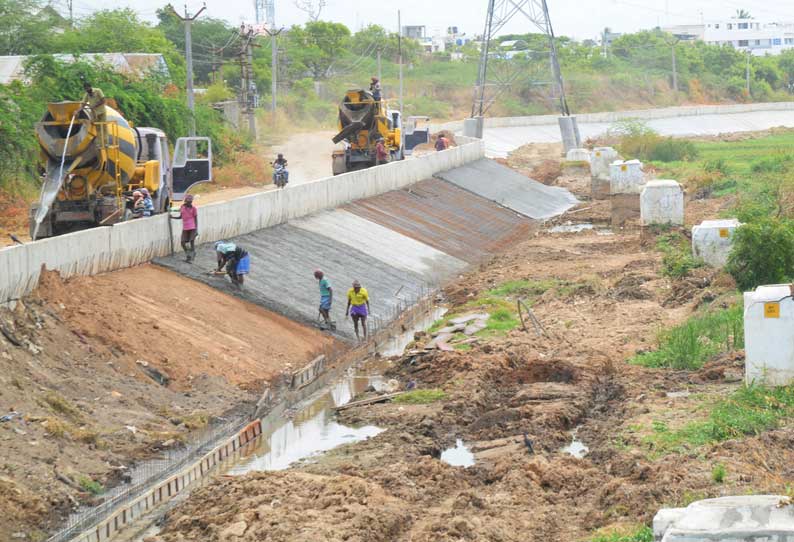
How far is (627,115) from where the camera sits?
11512cm

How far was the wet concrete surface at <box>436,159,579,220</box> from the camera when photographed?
53562 mm

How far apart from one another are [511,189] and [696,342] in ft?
Answer: 119

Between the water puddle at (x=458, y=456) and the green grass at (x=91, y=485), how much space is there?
4601 mm

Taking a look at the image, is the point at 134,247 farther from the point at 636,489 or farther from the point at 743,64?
the point at 743,64

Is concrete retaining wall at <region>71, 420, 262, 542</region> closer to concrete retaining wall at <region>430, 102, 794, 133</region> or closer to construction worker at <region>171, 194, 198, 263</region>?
construction worker at <region>171, 194, 198, 263</region>

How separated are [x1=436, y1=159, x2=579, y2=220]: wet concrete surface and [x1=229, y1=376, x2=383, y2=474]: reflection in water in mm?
31525

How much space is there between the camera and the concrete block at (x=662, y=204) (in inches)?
1590

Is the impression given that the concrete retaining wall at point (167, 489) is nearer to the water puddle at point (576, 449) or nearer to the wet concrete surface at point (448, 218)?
the water puddle at point (576, 449)

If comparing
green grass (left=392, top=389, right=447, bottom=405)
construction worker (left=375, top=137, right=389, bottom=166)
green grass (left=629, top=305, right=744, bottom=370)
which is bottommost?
green grass (left=392, top=389, right=447, bottom=405)

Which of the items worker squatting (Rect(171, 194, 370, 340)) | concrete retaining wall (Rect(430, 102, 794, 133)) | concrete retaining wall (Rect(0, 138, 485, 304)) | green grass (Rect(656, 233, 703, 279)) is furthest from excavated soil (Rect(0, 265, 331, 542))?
concrete retaining wall (Rect(430, 102, 794, 133))

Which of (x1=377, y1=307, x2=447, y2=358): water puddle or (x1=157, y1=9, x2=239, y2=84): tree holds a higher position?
(x1=157, y1=9, x2=239, y2=84): tree

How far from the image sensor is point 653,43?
163m

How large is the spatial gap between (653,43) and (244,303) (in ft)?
476

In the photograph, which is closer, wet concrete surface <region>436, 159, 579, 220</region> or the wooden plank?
the wooden plank
